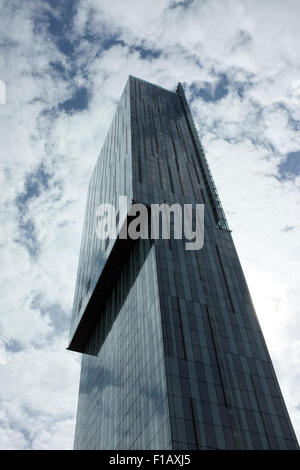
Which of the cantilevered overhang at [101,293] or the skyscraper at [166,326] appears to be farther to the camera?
the cantilevered overhang at [101,293]

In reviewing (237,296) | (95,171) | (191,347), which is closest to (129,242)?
(237,296)

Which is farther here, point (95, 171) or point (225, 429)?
point (95, 171)

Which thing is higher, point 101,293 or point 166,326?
point 101,293

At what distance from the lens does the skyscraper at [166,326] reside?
51.8 metres

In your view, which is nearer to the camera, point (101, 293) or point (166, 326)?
point (166, 326)

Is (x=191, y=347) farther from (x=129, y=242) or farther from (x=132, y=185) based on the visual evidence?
(x=132, y=185)

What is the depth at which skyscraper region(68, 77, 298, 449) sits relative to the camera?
51812 millimetres

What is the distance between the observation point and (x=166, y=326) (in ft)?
193

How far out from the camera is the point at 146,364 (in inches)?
2360

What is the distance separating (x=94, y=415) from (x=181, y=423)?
38.3 meters
